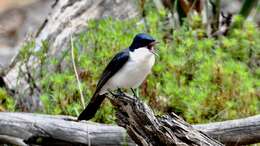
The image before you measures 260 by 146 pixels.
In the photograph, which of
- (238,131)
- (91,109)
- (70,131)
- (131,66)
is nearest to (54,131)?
(70,131)

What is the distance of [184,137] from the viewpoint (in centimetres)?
502

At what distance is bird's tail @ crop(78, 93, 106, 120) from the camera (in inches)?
257

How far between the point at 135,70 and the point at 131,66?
0.16ft

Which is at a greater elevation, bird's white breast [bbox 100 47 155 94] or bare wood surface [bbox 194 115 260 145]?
bird's white breast [bbox 100 47 155 94]

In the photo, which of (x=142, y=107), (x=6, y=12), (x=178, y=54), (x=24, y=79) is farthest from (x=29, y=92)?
(x=6, y=12)

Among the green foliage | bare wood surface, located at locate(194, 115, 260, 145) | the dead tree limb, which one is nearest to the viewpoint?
the dead tree limb

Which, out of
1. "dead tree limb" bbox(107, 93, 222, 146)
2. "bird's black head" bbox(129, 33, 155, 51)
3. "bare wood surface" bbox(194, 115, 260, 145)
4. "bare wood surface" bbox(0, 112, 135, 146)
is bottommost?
"bare wood surface" bbox(194, 115, 260, 145)

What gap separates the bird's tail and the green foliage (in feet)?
1.58

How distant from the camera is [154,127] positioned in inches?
201

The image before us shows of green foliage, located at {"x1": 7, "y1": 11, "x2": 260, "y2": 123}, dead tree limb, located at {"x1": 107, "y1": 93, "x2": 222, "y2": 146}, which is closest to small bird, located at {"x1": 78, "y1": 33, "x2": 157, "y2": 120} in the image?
dead tree limb, located at {"x1": 107, "y1": 93, "x2": 222, "y2": 146}

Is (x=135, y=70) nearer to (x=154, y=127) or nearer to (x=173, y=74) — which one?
(x=154, y=127)

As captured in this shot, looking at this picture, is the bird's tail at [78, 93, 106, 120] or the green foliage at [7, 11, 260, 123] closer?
the bird's tail at [78, 93, 106, 120]

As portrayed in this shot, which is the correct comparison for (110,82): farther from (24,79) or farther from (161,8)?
(161,8)

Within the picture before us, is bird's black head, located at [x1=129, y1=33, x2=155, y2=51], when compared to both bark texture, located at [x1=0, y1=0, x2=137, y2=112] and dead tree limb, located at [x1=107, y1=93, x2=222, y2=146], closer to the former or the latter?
dead tree limb, located at [x1=107, y1=93, x2=222, y2=146]
